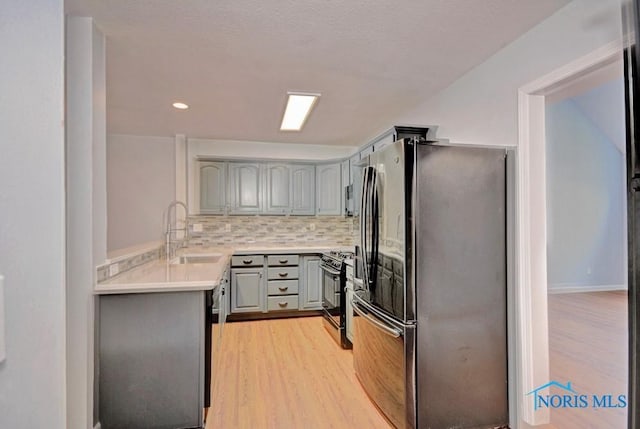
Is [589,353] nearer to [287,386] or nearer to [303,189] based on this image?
[287,386]

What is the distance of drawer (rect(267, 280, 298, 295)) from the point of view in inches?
172

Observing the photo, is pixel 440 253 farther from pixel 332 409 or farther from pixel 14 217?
pixel 14 217

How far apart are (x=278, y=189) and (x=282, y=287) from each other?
1.39 meters

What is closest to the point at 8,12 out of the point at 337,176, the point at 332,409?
the point at 332,409

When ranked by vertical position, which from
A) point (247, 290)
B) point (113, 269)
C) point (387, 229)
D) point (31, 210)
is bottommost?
Answer: point (247, 290)

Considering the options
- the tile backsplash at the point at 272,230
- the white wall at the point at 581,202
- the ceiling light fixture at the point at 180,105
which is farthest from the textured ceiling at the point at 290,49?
the white wall at the point at 581,202

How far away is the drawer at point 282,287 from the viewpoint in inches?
172

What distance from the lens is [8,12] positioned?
492mm

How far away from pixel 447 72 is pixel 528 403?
2.29 meters

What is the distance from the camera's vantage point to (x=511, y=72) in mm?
2092

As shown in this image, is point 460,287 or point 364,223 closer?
point 460,287

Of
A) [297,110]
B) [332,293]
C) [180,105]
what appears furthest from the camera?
[332,293]

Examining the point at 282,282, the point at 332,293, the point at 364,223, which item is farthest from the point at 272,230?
the point at 364,223

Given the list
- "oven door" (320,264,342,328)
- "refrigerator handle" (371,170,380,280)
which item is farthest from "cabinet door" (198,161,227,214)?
"refrigerator handle" (371,170,380,280)
